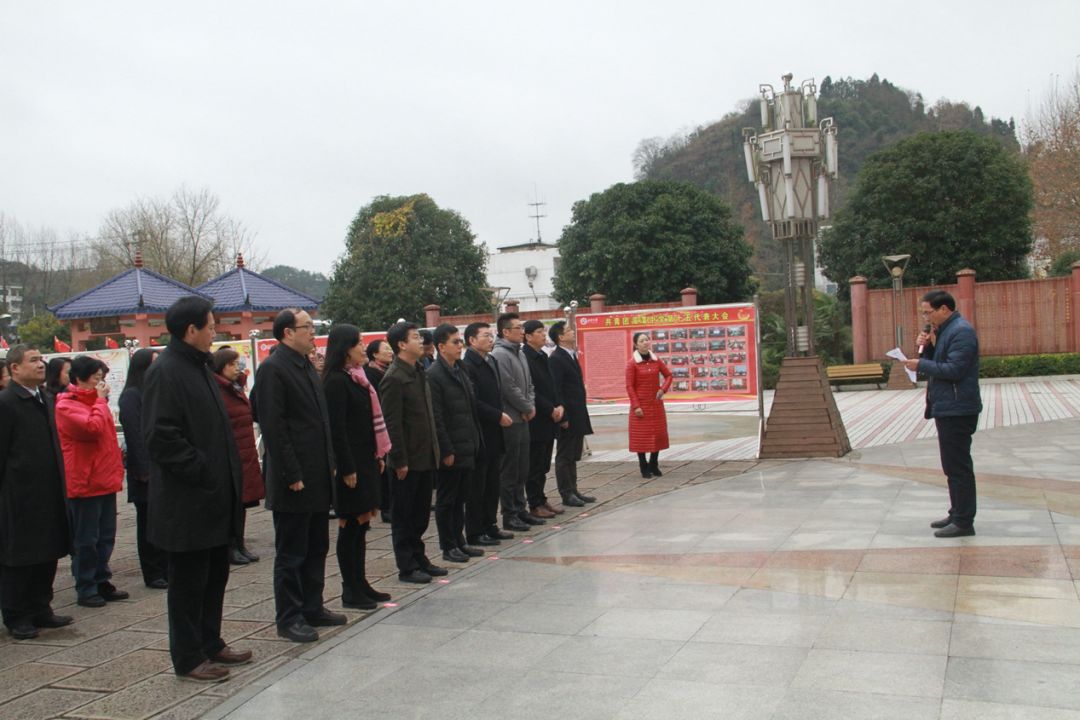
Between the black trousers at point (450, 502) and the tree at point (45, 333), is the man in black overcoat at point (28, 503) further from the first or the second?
the tree at point (45, 333)

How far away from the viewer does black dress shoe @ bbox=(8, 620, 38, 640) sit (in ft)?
17.0

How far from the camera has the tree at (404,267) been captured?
35.9 metres

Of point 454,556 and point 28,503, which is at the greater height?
point 28,503

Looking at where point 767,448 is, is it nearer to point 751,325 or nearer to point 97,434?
point 751,325

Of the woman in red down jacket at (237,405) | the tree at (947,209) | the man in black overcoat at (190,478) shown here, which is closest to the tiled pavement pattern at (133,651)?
the man in black overcoat at (190,478)

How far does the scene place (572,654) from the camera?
4.38 meters

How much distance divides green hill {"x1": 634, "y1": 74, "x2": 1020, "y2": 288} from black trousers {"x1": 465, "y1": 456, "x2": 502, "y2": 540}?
43410 mm

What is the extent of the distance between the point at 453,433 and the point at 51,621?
2.69 metres

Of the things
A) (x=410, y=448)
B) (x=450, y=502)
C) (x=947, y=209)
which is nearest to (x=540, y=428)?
(x=450, y=502)

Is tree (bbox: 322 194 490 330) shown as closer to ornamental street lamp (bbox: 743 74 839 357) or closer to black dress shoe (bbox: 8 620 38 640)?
ornamental street lamp (bbox: 743 74 839 357)

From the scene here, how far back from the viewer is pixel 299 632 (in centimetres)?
482

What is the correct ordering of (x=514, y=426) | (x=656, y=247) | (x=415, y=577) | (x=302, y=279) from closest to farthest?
1. (x=415, y=577)
2. (x=514, y=426)
3. (x=656, y=247)
4. (x=302, y=279)

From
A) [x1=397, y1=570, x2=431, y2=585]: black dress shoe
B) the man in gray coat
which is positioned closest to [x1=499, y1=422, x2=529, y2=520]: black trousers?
the man in gray coat

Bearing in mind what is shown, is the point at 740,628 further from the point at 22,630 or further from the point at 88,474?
the point at 88,474
